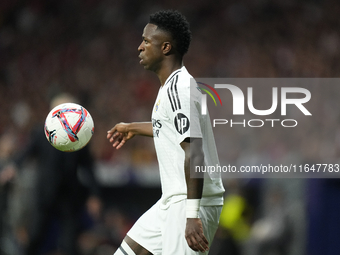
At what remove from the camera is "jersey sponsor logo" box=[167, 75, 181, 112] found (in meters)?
2.58

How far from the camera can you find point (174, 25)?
2938 mm

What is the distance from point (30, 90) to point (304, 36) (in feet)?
18.7

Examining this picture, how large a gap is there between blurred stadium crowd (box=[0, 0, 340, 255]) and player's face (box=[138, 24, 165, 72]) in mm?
4444

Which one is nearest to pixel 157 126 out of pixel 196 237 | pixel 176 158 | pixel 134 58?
pixel 176 158

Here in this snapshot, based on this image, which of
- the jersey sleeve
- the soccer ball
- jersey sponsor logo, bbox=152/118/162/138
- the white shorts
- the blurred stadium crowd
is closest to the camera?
the jersey sleeve

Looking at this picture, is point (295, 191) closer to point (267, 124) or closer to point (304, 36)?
point (267, 124)

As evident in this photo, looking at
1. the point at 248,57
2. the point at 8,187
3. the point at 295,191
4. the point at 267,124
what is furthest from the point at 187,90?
the point at 248,57

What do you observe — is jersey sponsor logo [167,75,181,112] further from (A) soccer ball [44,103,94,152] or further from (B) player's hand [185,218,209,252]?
(A) soccer ball [44,103,94,152]

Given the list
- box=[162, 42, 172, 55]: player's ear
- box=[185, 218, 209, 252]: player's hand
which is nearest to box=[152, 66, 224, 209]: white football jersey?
box=[162, 42, 172, 55]: player's ear

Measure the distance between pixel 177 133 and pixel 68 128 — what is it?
109cm

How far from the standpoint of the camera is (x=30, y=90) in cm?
913

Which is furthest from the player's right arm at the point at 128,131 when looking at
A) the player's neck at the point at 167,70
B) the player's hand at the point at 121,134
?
the player's neck at the point at 167,70

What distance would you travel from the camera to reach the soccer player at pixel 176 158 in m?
2.48

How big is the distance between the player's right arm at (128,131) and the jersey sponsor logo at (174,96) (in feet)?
2.39
